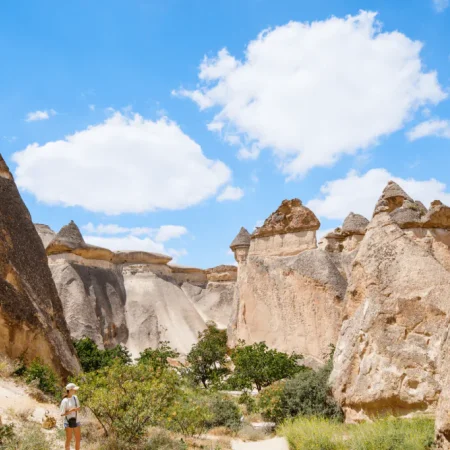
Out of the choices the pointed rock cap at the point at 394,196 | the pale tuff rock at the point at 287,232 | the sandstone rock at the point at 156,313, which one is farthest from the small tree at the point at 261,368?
the sandstone rock at the point at 156,313

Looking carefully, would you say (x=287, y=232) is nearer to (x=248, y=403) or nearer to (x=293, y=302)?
(x=293, y=302)

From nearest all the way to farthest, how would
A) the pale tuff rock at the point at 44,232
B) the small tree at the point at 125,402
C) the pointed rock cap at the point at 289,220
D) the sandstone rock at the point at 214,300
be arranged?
the small tree at the point at 125,402 → the pointed rock cap at the point at 289,220 → the sandstone rock at the point at 214,300 → the pale tuff rock at the point at 44,232

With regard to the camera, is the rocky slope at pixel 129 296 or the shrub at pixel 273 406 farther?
the rocky slope at pixel 129 296

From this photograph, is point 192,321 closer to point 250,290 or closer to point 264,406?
point 250,290

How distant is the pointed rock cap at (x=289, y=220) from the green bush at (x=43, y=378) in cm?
1030

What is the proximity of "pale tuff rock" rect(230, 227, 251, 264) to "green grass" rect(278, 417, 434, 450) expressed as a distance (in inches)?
767

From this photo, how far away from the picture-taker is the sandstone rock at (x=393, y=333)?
24.4 feet

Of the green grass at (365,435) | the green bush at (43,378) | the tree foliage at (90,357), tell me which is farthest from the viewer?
the tree foliage at (90,357)

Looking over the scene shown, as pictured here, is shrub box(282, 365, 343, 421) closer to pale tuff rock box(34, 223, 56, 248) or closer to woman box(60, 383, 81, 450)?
woman box(60, 383, 81, 450)

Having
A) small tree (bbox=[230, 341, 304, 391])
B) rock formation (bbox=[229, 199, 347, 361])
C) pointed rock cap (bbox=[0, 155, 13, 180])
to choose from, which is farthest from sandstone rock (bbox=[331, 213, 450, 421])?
pointed rock cap (bbox=[0, 155, 13, 180])

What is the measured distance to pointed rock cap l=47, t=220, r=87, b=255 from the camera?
85.1 ft

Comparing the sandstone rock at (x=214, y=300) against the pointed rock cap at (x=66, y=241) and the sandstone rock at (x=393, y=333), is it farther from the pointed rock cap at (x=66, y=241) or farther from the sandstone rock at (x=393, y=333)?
the sandstone rock at (x=393, y=333)

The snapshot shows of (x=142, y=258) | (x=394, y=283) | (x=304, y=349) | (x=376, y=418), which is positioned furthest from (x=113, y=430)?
(x=142, y=258)

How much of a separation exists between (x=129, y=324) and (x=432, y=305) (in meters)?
21.8
